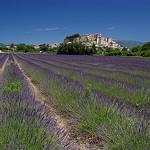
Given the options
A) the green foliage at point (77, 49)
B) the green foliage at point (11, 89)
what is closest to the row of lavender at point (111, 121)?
the green foliage at point (11, 89)

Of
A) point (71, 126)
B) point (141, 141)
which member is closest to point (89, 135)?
point (71, 126)

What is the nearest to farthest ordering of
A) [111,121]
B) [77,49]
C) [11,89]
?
1. [111,121]
2. [11,89]
3. [77,49]

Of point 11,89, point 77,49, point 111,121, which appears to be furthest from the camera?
point 77,49

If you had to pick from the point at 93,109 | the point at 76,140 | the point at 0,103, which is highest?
the point at 0,103

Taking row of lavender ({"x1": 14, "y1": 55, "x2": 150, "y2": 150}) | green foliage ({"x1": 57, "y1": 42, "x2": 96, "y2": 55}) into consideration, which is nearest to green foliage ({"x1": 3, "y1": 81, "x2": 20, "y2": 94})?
row of lavender ({"x1": 14, "y1": 55, "x2": 150, "y2": 150})

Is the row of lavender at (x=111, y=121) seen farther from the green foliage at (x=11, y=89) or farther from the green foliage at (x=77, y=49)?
the green foliage at (x=77, y=49)

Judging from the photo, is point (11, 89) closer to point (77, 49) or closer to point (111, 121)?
point (111, 121)

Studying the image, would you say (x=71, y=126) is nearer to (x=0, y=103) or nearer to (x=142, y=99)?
(x=0, y=103)

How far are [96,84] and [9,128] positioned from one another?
296 centimetres

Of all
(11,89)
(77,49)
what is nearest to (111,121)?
(11,89)

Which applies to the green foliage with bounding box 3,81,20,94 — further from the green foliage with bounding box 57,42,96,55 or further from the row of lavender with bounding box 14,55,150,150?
the green foliage with bounding box 57,42,96,55

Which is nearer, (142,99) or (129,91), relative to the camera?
(142,99)

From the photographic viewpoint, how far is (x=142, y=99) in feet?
9.93

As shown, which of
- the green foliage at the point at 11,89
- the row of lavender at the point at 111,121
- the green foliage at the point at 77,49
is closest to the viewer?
the row of lavender at the point at 111,121
